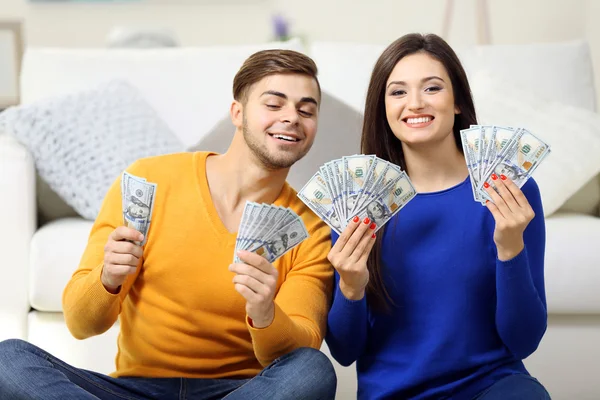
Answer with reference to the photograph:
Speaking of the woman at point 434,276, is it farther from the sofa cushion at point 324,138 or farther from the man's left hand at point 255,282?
the sofa cushion at point 324,138

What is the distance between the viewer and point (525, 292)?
1.69 m

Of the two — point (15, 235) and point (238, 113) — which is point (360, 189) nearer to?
point (238, 113)

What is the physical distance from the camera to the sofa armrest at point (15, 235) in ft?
8.39

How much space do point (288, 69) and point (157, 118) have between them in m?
1.19

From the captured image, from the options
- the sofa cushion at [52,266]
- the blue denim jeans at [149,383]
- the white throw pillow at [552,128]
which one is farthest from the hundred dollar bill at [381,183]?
the white throw pillow at [552,128]

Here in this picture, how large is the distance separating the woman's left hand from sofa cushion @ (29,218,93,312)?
4.62 ft

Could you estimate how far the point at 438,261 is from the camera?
180cm

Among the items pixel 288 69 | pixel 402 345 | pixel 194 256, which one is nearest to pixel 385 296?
pixel 402 345

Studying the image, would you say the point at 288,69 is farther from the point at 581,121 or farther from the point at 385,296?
the point at 581,121

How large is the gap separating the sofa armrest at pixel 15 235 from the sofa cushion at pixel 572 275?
5.58ft

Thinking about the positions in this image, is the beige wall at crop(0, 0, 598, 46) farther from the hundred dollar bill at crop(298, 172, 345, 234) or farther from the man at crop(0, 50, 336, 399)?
the hundred dollar bill at crop(298, 172, 345, 234)

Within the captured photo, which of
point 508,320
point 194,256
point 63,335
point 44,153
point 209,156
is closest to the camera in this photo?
point 508,320

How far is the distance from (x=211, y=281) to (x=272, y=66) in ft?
1.78

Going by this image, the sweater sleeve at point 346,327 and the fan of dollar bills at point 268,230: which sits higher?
the fan of dollar bills at point 268,230
